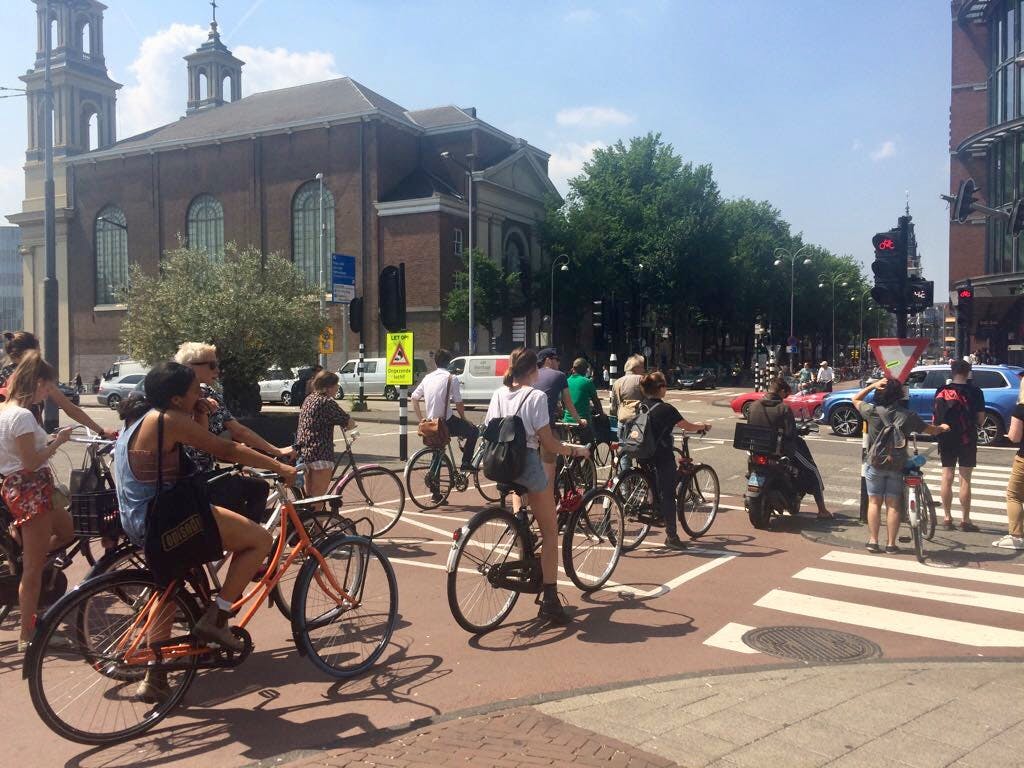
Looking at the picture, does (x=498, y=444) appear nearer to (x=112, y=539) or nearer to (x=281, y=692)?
(x=281, y=692)

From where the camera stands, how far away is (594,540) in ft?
21.2

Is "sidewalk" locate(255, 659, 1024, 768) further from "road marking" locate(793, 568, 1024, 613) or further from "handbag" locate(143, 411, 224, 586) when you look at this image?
"road marking" locate(793, 568, 1024, 613)

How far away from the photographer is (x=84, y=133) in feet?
194

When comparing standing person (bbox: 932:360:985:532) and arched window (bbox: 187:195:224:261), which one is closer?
standing person (bbox: 932:360:985:532)

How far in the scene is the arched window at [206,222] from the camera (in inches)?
2084

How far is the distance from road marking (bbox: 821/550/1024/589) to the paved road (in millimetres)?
18

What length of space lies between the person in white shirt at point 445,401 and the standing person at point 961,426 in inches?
196

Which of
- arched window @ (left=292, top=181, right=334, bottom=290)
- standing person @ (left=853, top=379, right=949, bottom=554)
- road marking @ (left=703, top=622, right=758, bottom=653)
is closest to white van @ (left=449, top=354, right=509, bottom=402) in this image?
arched window @ (left=292, top=181, right=334, bottom=290)

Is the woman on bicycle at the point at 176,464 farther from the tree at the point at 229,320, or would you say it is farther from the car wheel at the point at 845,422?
the car wheel at the point at 845,422

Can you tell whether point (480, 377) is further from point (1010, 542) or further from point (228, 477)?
point (228, 477)

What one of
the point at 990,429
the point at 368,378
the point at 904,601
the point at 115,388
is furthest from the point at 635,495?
the point at 115,388

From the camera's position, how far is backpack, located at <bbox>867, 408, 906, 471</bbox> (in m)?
7.60

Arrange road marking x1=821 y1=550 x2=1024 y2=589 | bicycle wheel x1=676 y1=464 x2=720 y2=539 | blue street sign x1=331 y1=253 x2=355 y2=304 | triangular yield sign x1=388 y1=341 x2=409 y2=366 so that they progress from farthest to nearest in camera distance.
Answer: blue street sign x1=331 y1=253 x2=355 y2=304, triangular yield sign x1=388 y1=341 x2=409 y2=366, bicycle wheel x1=676 y1=464 x2=720 y2=539, road marking x1=821 y1=550 x2=1024 y2=589

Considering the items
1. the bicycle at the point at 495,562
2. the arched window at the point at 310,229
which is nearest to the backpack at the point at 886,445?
the bicycle at the point at 495,562
